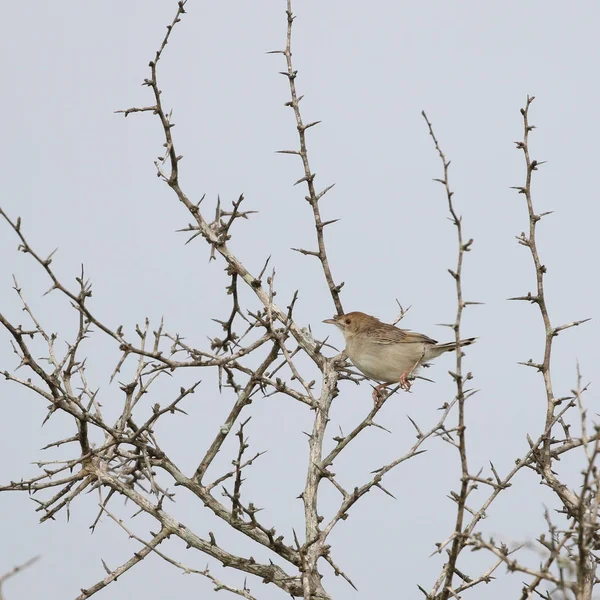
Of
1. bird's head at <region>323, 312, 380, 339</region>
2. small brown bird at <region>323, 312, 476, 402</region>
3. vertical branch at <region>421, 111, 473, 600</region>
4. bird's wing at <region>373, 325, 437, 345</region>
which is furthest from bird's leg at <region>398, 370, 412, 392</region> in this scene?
vertical branch at <region>421, 111, 473, 600</region>

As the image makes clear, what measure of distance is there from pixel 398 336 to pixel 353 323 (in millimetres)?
403

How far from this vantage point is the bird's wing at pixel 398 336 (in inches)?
326

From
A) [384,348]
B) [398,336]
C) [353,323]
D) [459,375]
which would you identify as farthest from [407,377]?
[459,375]

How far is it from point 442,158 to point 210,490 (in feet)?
9.75

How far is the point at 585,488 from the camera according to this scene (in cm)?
439

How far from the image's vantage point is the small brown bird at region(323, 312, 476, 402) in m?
7.90

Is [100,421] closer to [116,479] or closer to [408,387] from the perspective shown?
[116,479]

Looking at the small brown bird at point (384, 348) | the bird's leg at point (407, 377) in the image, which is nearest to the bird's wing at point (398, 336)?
the small brown bird at point (384, 348)

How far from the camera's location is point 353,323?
859cm

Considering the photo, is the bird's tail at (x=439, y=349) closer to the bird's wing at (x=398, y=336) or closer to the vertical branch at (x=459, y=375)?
the bird's wing at (x=398, y=336)

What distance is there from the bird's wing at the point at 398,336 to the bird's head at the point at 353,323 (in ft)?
0.42

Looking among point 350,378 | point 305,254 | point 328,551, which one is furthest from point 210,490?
point 305,254

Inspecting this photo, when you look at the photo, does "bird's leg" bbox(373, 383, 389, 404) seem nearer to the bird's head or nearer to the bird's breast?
the bird's breast

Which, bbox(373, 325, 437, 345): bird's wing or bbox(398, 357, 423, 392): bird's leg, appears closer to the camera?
bbox(398, 357, 423, 392): bird's leg
